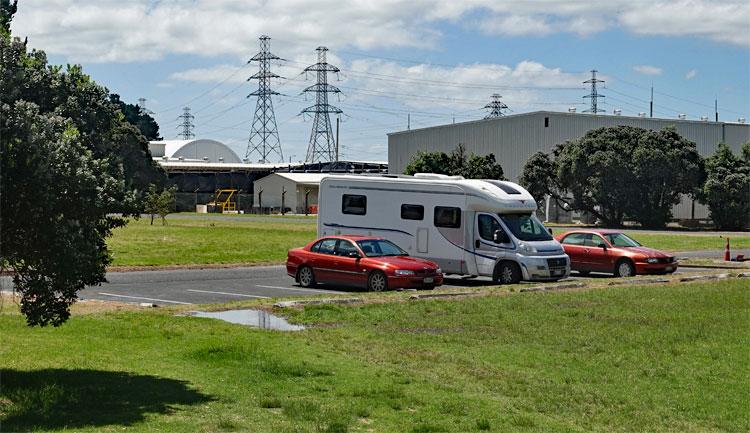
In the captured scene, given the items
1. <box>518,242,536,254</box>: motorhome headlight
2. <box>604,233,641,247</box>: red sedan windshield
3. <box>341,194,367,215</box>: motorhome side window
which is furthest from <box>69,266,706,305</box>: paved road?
<box>341,194,367,215</box>: motorhome side window

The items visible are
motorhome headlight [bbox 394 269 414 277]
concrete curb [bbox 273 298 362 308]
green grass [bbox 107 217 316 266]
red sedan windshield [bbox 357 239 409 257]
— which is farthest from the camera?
green grass [bbox 107 217 316 266]

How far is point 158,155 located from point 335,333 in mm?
132052

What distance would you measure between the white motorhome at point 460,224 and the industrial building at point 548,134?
54.8 metres

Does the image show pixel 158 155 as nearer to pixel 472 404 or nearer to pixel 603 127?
pixel 603 127

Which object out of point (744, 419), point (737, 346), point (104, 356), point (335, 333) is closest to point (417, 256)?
point (335, 333)

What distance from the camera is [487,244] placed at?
27.1 meters

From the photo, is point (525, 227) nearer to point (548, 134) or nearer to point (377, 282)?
point (377, 282)

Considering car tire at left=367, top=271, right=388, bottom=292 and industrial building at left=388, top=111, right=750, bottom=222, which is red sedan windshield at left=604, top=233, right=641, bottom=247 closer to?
car tire at left=367, top=271, right=388, bottom=292

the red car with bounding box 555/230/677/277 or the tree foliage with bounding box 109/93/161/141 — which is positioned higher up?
the tree foliage with bounding box 109/93/161/141

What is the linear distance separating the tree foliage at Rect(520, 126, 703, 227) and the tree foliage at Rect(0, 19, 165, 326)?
2528 inches

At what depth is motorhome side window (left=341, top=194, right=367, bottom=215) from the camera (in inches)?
1166

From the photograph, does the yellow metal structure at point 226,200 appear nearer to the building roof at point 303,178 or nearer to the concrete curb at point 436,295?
the building roof at point 303,178

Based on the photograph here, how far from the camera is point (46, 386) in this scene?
1057 centimetres

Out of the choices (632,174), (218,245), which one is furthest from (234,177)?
(218,245)
